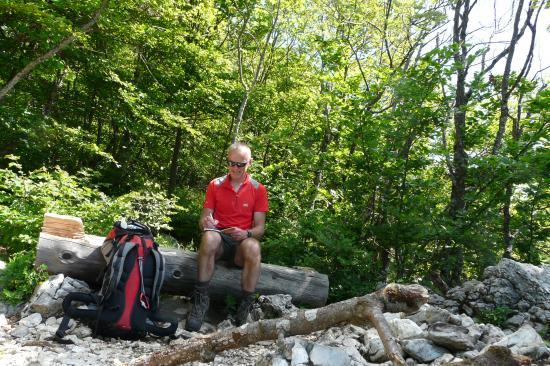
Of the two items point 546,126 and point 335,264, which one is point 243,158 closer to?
point 335,264

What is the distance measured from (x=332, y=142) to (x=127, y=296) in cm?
565

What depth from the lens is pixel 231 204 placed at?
4891 mm

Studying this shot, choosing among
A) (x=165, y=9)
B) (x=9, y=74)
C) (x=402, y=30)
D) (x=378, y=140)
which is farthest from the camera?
(x=402, y=30)

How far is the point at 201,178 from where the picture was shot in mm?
17984

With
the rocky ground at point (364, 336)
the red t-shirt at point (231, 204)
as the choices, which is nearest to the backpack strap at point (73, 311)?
the rocky ground at point (364, 336)

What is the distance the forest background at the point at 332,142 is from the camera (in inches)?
220

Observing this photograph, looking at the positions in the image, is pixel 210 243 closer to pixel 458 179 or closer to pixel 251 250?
pixel 251 250

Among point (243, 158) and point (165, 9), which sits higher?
point (165, 9)

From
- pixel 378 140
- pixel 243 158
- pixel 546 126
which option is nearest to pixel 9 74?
pixel 243 158

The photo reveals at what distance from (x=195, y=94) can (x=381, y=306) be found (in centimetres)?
1012

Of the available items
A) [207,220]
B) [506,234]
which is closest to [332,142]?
[506,234]

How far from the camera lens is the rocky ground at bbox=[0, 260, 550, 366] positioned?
2787 mm

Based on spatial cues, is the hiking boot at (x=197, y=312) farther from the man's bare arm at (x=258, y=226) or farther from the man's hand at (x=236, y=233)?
the man's bare arm at (x=258, y=226)

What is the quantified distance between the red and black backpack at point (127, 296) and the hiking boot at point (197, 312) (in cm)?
35
